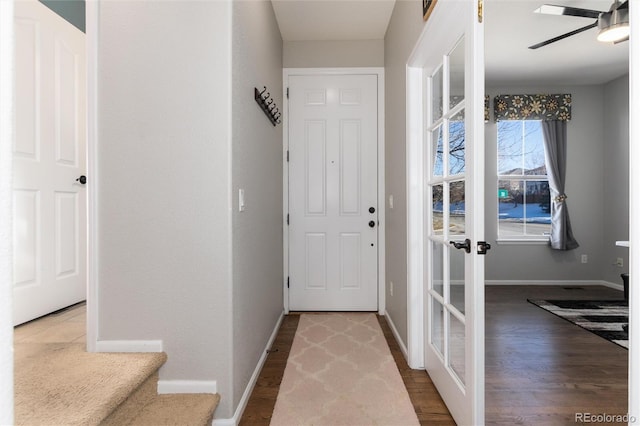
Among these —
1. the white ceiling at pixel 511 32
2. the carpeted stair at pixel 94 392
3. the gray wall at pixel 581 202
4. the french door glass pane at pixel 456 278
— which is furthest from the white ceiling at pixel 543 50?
the carpeted stair at pixel 94 392

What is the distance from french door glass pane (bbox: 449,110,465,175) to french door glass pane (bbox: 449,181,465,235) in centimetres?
8

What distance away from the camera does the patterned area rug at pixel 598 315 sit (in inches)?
116

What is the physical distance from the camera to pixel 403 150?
254 cm

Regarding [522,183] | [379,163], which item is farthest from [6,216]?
[522,183]

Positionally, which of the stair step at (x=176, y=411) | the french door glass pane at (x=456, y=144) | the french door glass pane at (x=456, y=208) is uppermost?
the french door glass pane at (x=456, y=144)

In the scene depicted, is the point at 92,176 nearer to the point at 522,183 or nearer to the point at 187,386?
the point at 187,386

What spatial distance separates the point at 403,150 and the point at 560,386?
5.77ft

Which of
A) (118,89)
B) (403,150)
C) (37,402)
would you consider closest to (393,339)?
(403,150)

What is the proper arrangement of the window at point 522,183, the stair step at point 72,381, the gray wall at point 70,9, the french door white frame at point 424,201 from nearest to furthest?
the stair step at point 72,381 → the french door white frame at point 424,201 → the gray wall at point 70,9 → the window at point 522,183

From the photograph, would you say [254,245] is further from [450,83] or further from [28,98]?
[28,98]

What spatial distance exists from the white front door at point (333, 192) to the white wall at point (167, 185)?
1.90m

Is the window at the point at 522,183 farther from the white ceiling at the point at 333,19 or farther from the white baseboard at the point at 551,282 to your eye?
the white ceiling at the point at 333,19

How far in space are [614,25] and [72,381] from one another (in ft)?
12.8

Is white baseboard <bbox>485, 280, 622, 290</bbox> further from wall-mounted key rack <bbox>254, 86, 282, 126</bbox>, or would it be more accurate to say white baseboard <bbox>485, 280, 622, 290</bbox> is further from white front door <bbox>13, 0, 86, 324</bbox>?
white front door <bbox>13, 0, 86, 324</bbox>
